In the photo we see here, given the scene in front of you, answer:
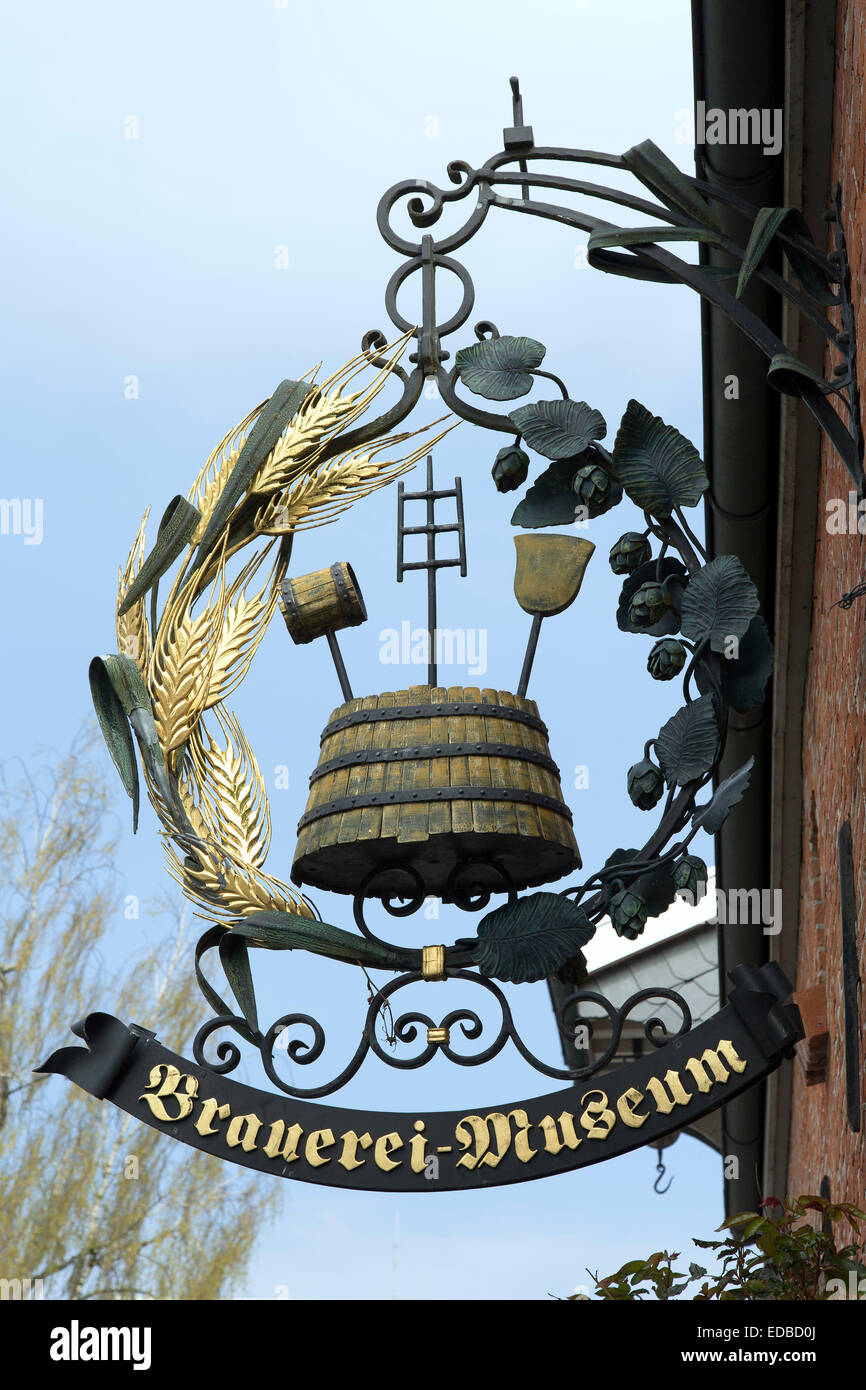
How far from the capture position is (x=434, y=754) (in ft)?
14.5

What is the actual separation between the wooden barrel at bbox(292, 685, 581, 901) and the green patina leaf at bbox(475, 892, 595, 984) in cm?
18

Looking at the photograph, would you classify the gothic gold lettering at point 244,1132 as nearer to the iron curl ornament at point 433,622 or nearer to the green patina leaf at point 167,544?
the iron curl ornament at point 433,622

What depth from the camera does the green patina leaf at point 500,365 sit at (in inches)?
186

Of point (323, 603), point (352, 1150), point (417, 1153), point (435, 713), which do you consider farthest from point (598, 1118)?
point (323, 603)

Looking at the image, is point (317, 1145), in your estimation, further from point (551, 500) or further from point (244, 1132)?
point (551, 500)

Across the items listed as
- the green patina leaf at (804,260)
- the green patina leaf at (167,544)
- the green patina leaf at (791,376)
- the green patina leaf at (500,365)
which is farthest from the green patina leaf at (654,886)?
the green patina leaf at (167,544)

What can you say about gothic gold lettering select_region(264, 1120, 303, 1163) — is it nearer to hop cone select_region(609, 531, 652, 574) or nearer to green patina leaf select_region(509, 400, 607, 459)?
hop cone select_region(609, 531, 652, 574)

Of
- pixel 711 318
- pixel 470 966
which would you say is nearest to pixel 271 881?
pixel 470 966

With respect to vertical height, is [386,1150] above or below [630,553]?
below

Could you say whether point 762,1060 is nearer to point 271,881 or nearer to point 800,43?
point 271,881

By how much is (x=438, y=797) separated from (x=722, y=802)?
0.69 meters

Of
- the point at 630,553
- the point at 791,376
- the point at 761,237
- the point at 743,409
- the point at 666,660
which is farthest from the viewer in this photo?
the point at 743,409

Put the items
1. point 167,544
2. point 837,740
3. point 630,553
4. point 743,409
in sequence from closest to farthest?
1. point 630,553
2. point 167,544
3. point 837,740
4. point 743,409

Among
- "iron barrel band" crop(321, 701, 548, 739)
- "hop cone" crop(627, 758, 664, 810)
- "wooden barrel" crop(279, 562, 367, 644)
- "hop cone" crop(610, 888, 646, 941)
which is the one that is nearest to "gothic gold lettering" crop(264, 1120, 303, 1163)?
"hop cone" crop(610, 888, 646, 941)
